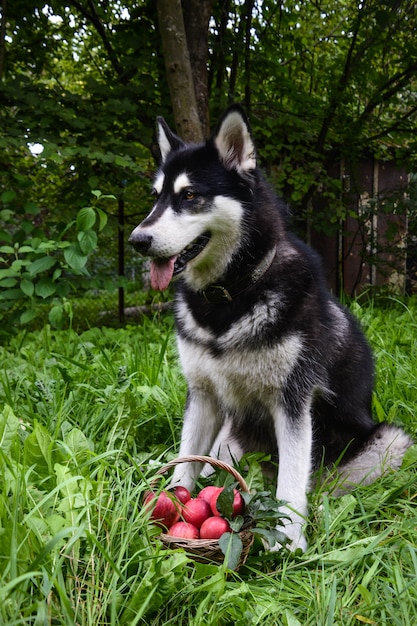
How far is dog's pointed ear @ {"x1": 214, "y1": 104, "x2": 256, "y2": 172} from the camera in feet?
7.64

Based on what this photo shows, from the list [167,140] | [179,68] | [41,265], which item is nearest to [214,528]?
[167,140]

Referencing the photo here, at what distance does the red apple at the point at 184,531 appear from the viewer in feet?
6.27

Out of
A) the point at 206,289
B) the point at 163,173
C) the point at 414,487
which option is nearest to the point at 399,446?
the point at 414,487

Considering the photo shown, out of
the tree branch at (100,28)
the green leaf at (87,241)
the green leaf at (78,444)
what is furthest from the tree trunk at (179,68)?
the green leaf at (78,444)

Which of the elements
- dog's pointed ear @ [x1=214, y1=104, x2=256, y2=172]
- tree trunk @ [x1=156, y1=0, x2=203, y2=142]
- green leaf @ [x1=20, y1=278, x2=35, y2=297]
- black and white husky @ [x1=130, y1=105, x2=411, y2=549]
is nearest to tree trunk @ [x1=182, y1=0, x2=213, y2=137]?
tree trunk @ [x1=156, y1=0, x2=203, y2=142]

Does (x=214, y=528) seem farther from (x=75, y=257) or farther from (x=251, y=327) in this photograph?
(x=75, y=257)

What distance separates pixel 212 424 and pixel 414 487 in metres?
0.90

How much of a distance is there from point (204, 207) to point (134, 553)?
1316 millimetres

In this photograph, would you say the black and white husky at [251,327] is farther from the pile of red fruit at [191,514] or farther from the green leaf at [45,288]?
the green leaf at [45,288]

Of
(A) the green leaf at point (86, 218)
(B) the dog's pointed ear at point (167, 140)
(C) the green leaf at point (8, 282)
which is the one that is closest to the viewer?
(B) the dog's pointed ear at point (167, 140)

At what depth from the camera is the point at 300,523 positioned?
2146mm

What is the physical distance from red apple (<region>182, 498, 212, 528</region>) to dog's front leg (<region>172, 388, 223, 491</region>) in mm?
409

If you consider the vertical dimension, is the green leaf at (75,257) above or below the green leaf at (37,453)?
above

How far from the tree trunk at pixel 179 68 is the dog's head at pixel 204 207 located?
2497 millimetres
